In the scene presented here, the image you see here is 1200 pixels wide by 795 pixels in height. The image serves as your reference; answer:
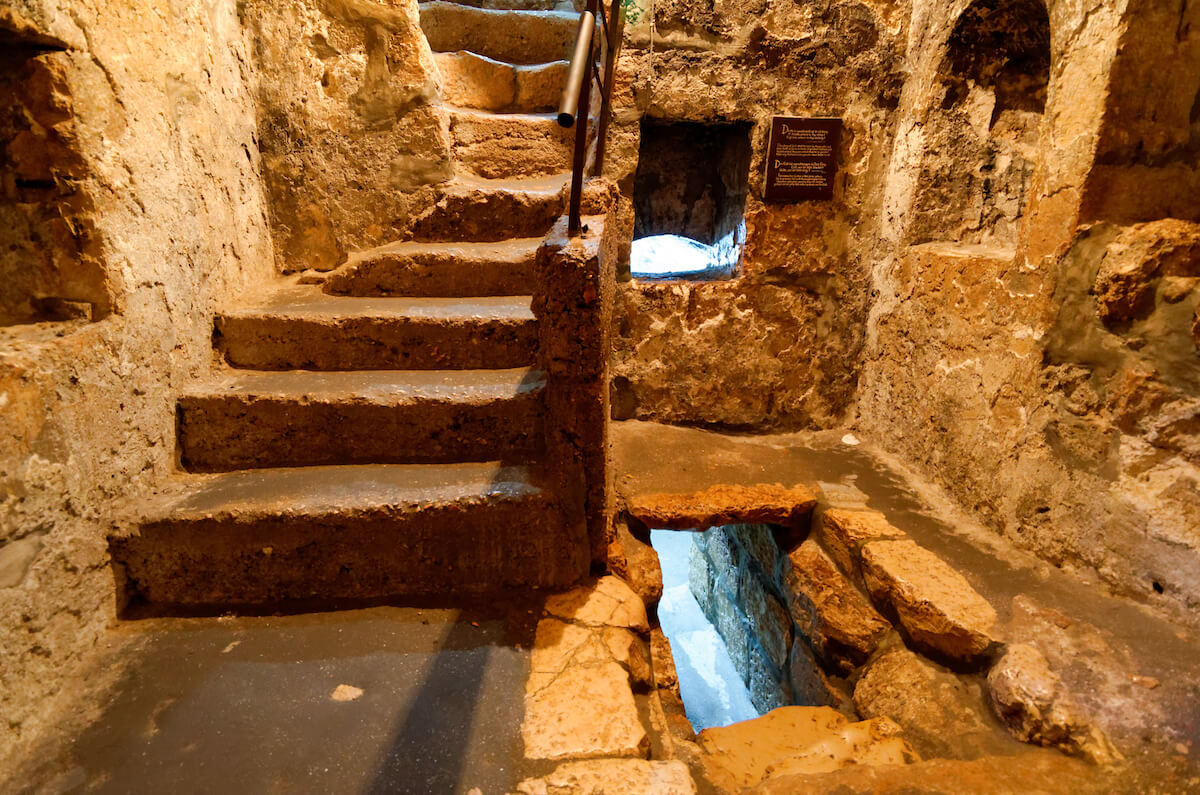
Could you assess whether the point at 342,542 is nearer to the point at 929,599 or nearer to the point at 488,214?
the point at 488,214

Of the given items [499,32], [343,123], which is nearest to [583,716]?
[343,123]

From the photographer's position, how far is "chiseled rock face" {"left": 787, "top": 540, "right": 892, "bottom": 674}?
7.43 feet

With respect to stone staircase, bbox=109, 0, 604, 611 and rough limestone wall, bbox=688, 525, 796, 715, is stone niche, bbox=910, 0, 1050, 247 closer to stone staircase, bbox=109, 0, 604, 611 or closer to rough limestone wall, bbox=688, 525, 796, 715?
rough limestone wall, bbox=688, 525, 796, 715

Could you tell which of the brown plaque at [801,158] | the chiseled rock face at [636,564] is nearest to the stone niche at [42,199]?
the chiseled rock face at [636,564]

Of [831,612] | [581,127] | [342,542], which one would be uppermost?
[581,127]

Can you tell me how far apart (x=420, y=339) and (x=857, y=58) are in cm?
246

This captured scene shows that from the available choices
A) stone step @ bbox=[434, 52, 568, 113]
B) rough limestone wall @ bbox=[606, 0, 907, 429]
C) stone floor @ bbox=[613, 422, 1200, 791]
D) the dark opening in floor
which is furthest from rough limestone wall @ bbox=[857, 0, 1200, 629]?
stone step @ bbox=[434, 52, 568, 113]

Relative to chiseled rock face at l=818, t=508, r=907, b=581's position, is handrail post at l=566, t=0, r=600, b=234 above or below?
above

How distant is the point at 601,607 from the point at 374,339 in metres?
1.24

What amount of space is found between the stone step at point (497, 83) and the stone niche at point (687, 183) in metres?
0.60

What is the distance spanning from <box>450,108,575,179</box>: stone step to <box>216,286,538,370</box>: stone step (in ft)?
4.15

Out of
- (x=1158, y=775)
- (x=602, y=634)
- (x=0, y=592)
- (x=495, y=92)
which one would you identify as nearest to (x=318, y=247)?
(x=495, y=92)

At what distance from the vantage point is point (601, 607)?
6.08 feet

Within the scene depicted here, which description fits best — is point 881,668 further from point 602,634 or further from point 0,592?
Result: point 0,592
